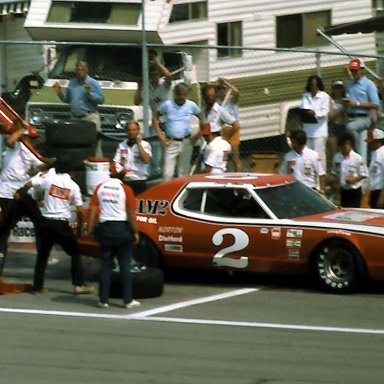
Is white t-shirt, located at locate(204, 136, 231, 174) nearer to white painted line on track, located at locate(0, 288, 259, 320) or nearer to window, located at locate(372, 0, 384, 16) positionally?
white painted line on track, located at locate(0, 288, 259, 320)

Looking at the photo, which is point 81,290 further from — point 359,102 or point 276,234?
point 359,102

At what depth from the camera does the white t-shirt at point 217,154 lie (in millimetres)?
17922

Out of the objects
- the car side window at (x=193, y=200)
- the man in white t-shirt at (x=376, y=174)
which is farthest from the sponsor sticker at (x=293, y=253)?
the man in white t-shirt at (x=376, y=174)

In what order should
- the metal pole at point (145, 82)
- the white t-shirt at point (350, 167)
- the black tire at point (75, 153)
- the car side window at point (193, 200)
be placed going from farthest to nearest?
the metal pole at point (145, 82) → the black tire at point (75, 153) → the white t-shirt at point (350, 167) → the car side window at point (193, 200)

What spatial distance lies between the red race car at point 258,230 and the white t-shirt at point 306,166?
1494 mm

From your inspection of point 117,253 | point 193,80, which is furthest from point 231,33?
point 117,253

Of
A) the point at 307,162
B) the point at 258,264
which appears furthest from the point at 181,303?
the point at 307,162

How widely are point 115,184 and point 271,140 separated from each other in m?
7.18

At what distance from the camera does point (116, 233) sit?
46.0ft

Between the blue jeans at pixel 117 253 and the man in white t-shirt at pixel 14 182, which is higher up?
the man in white t-shirt at pixel 14 182

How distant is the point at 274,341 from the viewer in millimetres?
12148

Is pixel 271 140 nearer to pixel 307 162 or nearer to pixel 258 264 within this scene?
pixel 307 162

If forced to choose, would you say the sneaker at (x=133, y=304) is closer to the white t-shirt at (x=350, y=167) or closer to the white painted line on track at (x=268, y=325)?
the white painted line on track at (x=268, y=325)

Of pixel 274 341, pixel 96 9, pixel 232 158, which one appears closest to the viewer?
pixel 274 341
